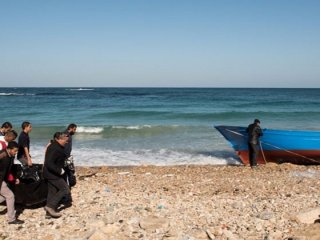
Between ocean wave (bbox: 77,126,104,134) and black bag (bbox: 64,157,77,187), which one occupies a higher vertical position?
black bag (bbox: 64,157,77,187)

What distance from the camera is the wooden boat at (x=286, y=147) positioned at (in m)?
14.5

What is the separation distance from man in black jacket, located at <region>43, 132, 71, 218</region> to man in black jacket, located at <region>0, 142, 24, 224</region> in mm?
562

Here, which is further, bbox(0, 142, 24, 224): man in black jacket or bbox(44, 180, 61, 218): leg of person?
bbox(44, 180, 61, 218): leg of person

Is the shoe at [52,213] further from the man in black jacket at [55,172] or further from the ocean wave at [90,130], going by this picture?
the ocean wave at [90,130]

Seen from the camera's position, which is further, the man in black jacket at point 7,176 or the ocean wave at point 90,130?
the ocean wave at point 90,130

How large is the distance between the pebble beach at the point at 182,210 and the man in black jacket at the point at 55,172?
0.96 ft

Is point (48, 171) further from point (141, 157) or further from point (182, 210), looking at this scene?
point (141, 157)

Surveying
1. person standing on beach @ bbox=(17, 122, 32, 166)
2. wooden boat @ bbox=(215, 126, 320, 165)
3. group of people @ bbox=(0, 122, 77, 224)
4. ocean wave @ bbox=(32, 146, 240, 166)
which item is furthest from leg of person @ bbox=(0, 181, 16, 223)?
wooden boat @ bbox=(215, 126, 320, 165)

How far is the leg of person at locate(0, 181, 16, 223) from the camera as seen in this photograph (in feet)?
23.1

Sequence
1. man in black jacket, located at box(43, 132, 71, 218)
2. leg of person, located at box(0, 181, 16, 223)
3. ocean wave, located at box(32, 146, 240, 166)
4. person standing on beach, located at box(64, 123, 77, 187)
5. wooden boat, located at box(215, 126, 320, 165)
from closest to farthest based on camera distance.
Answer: leg of person, located at box(0, 181, 16, 223)
man in black jacket, located at box(43, 132, 71, 218)
person standing on beach, located at box(64, 123, 77, 187)
wooden boat, located at box(215, 126, 320, 165)
ocean wave, located at box(32, 146, 240, 166)

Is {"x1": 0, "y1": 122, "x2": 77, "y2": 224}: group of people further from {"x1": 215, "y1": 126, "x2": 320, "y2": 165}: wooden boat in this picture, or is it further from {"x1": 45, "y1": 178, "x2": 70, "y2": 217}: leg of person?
{"x1": 215, "y1": 126, "x2": 320, "y2": 165}: wooden boat

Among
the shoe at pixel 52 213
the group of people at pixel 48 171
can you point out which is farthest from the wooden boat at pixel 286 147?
the shoe at pixel 52 213

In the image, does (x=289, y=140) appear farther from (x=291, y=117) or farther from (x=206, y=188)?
(x=291, y=117)

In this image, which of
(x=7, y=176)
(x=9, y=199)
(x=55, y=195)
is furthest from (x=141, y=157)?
(x=9, y=199)
